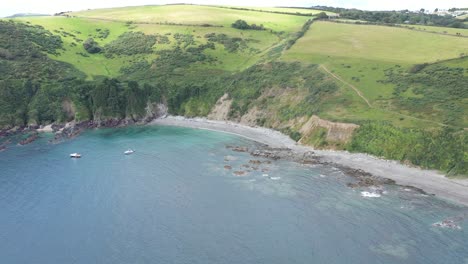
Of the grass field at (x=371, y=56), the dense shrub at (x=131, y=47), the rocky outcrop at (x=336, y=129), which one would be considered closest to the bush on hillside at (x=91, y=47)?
the dense shrub at (x=131, y=47)

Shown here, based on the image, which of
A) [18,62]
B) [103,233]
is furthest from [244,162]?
[18,62]

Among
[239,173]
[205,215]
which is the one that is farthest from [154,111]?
[205,215]

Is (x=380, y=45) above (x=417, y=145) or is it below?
above

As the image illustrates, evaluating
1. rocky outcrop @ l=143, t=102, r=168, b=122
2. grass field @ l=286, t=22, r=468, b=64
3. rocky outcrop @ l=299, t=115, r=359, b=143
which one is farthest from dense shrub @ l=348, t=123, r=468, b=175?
rocky outcrop @ l=143, t=102, r=168, b=122

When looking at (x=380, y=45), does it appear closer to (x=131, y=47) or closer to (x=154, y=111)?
(x=154, y=111)

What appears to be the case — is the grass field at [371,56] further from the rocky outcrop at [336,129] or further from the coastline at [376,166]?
the coastline at [376,166]
